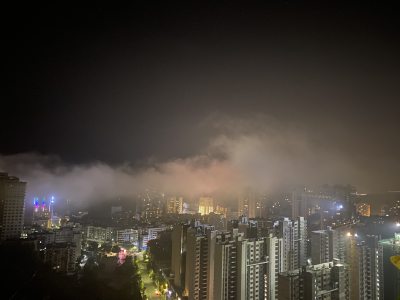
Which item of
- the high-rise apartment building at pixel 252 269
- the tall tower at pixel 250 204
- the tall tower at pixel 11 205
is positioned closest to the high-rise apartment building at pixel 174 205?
Answer: the tall tower at pixel 250 204

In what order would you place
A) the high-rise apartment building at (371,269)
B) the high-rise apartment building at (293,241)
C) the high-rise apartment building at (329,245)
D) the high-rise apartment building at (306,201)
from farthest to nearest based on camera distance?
the high-rise apartment building at (306,201), the high-rise apartment building at (293,241), the high-rise apartment building at (329,245), the high-rise apartment building at (371,269)

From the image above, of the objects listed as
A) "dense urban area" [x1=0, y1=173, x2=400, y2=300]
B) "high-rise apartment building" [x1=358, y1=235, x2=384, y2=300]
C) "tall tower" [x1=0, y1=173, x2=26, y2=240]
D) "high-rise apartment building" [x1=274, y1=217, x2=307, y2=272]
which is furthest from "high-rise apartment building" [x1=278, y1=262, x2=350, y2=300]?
"tall tower" [x1=0, y1=173, x2=26, y2=240]

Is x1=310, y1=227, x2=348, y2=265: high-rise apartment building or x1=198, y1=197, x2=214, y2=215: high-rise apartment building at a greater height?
x1=198, y1=197, x2=214, y2=215: high-rise apartment building

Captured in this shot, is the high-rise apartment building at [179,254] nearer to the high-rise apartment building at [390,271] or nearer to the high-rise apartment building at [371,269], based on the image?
the high-rise apartment building at [371,269]

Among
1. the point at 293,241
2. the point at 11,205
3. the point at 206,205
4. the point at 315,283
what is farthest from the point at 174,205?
the point at 315,283

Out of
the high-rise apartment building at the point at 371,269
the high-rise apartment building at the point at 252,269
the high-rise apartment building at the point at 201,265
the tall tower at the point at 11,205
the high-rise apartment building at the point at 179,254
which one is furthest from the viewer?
the tall tower at the point at 11,205

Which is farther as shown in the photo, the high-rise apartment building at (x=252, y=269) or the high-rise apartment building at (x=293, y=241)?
the high-rise apartment building at (x=293, y=241)

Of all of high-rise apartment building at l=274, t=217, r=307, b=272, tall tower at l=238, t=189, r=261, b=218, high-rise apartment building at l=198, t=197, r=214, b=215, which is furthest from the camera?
high-rise apartment building at l=198, t=197, r=214, b=215

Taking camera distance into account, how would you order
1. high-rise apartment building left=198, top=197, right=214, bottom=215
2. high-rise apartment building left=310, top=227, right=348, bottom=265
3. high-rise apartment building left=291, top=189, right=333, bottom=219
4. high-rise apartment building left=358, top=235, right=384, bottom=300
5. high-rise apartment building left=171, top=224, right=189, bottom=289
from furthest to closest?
high-rise apartment building left=198, top=197, right=214, bottom=215, high-rise apartment building left=291, top=189, right=333, bottom=219, high-rise apartment building left=171, top=224, right=189, bottom=289, high-rise apartment building left=310, top=227, right=348, bottom=265, high-rise apartment building left=358, top=235, right=384, bottom=300

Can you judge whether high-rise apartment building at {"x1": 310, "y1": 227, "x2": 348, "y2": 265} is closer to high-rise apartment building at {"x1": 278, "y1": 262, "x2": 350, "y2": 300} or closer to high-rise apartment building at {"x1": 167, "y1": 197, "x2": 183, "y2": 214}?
high-rise apartment building at {"x1": 278, "y1": 262, "x2": 350, "y2": 300}
